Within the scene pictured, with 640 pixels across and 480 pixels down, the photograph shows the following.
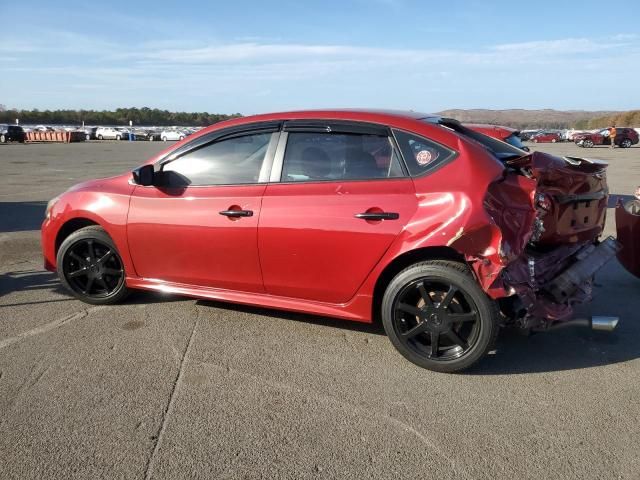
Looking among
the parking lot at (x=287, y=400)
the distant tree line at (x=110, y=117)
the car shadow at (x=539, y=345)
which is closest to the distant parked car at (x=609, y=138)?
the parking lot at (x=287, y=400)

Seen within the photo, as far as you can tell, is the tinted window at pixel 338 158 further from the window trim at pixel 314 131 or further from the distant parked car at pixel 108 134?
the distant parked car at pixel 108 134

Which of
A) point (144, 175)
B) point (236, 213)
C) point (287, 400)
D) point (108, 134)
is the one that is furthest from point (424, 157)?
point (108, 134)

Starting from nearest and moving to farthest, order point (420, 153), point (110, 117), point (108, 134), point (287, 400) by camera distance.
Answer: point (287, 400) < point (420, 153) < point (108, 134) < point (110, 117)

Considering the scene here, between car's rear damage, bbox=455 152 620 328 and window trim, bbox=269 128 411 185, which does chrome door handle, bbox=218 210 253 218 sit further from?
car's rear damage, bbox=455 152 620 328

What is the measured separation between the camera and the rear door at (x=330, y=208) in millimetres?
3422

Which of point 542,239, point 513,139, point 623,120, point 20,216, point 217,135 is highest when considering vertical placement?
point 623,120

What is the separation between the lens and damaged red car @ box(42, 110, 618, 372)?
328cm

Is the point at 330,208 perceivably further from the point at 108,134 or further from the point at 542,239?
the point at 108,134

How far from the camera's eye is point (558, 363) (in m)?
3.54

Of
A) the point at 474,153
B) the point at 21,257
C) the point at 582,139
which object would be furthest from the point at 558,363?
the point at 582,139

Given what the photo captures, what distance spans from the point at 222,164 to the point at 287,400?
190cm

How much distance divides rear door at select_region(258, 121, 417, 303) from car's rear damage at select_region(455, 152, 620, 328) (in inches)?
22.6

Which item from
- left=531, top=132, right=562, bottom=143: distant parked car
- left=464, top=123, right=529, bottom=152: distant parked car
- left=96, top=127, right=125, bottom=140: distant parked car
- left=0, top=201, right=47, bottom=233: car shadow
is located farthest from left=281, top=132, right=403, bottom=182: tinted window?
left=96, top=127, right=125, bottom=140: distant parked car

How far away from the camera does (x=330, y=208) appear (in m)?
3.53
